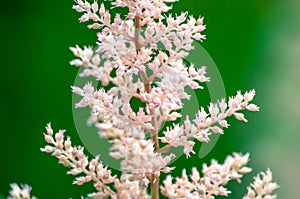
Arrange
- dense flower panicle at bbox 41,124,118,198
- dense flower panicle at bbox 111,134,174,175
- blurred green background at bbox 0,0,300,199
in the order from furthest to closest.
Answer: blurred green background at bbox 0,0,300,199, dense flower panicle at bbox 41,124,118,198, dense flower panicle at bbox 111,134,174,175

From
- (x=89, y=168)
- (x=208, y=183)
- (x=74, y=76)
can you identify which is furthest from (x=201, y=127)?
(x=74, y=76)

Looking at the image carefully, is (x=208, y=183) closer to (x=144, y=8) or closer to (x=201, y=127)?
(x=201, y=127)

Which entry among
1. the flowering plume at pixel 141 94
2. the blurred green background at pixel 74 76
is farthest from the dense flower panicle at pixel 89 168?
the blurred green background at pixel 74 76

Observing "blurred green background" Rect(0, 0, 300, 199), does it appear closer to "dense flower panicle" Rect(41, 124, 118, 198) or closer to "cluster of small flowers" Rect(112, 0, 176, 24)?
"dense flower panicle" Rect(41, 124, 118, 198)

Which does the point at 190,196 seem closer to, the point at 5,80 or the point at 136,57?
the point at 136,57

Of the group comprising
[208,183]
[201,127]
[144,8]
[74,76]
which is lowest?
[208,183]

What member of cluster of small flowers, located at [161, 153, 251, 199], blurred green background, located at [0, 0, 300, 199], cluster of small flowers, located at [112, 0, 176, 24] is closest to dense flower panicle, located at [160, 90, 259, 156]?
cluster of small flowers, located at [161, 153, 251, 199]
